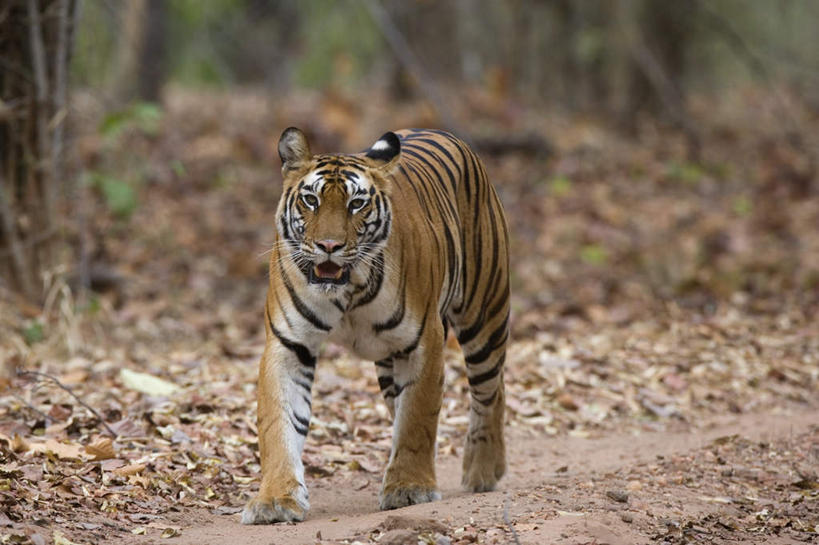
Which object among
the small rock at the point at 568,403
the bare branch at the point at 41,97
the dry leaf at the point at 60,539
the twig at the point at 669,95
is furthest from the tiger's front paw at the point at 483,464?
the twig at the point at 669,95

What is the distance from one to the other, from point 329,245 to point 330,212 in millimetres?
171

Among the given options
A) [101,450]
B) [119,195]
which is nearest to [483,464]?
[101,450]

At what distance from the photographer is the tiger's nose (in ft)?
14.3

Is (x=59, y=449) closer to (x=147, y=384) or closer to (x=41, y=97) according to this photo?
(x=147, y=384)

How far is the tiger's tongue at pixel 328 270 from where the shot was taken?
445 centimetres

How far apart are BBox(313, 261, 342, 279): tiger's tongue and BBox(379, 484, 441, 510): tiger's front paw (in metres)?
1.04

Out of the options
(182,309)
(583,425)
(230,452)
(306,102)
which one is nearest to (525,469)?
(583,425)

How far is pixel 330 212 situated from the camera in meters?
4.45

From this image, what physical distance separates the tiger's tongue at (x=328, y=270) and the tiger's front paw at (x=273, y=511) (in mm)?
935

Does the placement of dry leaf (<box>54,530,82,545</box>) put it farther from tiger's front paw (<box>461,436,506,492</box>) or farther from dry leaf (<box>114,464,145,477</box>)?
tiger's front paw (<box>461,436,506,492</box>)

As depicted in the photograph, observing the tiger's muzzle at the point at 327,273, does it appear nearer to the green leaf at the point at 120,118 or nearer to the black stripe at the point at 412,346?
the black stripe at the point at 412,346

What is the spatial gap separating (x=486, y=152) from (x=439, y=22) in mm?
3879

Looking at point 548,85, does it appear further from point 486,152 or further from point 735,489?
→ point 735,489

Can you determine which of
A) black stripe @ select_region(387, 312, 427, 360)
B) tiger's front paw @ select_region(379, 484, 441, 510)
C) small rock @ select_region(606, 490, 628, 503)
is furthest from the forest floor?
black stripe @ select_region(387, 312, 427, 360)
